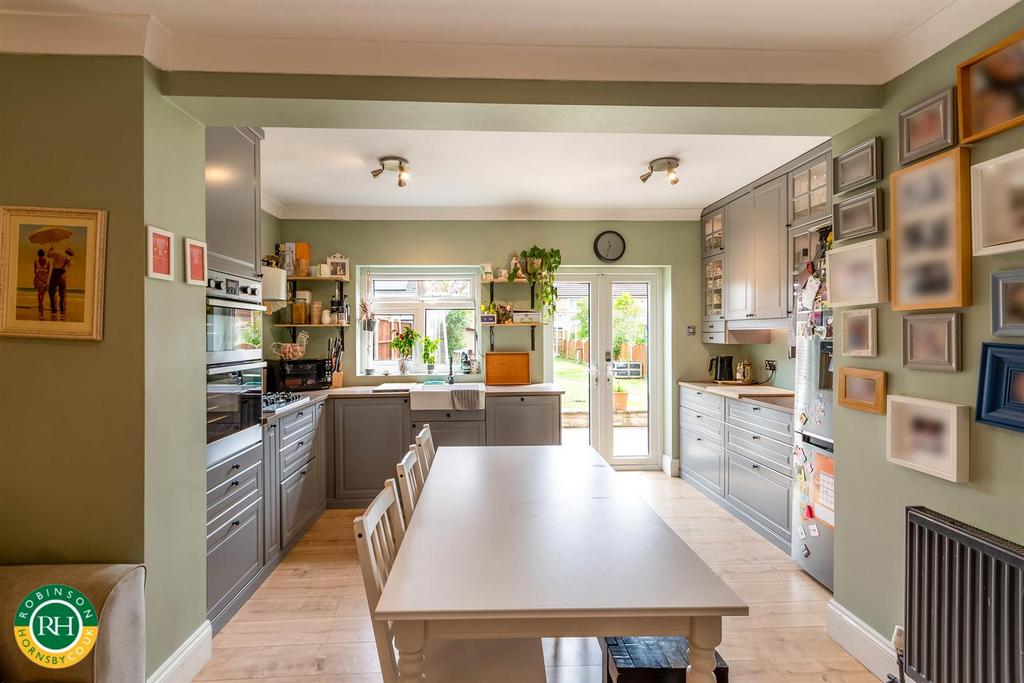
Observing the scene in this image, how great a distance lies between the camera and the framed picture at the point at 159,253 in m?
1.80

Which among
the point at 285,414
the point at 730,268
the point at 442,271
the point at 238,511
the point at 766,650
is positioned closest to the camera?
the point at 766,650

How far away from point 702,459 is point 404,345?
9.57 ft

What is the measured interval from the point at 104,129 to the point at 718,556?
12.5 feet

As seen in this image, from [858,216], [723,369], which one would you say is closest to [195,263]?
[858,216]

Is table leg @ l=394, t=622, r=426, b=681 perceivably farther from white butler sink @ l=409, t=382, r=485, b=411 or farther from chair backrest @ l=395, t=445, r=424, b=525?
white butler sink @ l=409, t=382, r=485, b=411

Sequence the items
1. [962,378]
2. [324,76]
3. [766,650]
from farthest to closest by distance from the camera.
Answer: [766,650], [324,76], [962,378]

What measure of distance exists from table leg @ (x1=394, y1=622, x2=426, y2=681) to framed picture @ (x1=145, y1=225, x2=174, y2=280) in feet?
5.09

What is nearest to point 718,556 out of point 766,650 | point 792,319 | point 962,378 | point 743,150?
point 766,650

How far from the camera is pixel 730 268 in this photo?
425cm

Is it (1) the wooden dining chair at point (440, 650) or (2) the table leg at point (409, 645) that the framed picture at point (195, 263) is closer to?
(1) the wooden dining chair at point (440, 650)

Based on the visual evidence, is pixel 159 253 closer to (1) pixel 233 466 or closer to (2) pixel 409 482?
(1) pixel 233 466

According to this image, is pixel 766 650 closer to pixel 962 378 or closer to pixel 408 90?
pixel 962 378

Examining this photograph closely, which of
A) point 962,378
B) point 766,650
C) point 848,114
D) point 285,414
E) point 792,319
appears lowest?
point 766,650
